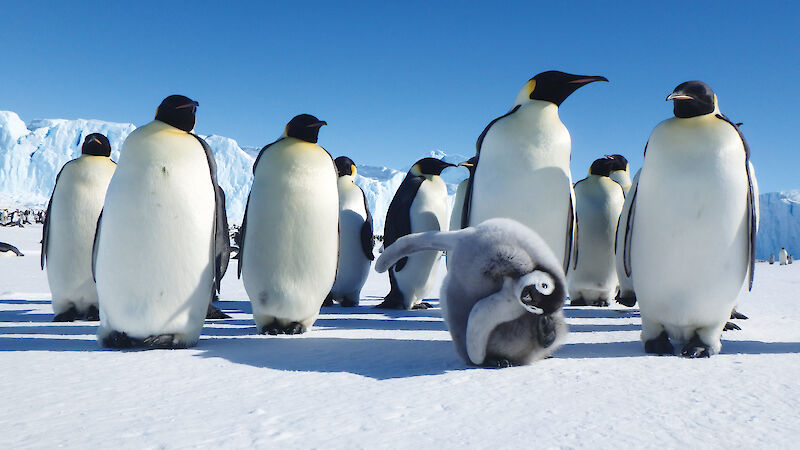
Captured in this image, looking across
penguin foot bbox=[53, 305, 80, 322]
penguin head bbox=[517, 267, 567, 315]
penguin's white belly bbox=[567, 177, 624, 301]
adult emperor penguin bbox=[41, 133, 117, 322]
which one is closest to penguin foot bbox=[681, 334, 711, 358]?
penguin head bbox=[517, 267, 567, 315]

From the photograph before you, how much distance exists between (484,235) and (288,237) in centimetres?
148

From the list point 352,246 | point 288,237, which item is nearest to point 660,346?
point 288,237

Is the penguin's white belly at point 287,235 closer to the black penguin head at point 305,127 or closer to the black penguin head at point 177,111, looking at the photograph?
the black penguin head at point 305,127

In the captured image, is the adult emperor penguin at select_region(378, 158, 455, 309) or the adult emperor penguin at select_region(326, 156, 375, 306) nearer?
the adult emperor penguin at select_region(378, 158, 455, 309)

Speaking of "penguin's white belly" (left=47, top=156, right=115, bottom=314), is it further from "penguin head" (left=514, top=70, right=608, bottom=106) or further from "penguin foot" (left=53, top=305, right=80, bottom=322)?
"penguin head" (left=514, top=70, right=608, bottom=106)

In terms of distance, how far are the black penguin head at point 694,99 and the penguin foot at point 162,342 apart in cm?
307

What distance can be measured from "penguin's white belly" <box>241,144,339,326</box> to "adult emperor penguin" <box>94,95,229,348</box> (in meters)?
0.40

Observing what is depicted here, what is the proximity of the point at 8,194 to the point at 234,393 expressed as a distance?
2564 inches

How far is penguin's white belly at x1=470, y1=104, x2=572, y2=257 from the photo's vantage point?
3.98 m

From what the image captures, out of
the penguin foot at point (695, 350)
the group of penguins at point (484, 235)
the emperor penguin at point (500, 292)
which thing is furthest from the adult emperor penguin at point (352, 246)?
the penguin foot at point (695, 350)

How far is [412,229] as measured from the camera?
578 centimetres

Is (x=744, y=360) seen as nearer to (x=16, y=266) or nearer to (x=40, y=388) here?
(x=40, y=388)

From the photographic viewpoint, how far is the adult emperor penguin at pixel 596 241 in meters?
5.98

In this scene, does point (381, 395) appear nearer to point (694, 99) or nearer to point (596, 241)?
point (694, 99)
